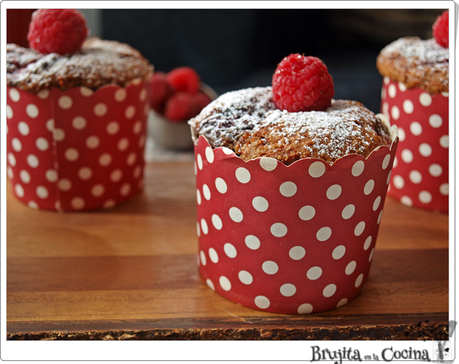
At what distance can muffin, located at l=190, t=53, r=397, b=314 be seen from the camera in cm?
83

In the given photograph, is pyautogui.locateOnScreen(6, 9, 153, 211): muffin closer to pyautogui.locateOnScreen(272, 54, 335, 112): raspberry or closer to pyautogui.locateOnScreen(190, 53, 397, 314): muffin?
pyautogui.locateOnScreen(190, 53, 397, 314): muffin

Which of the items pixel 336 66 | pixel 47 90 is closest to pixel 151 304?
pixel 47 90

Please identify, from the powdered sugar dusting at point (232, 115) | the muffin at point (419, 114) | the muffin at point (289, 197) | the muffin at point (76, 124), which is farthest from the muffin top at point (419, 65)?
the muffin at point (76, 124)

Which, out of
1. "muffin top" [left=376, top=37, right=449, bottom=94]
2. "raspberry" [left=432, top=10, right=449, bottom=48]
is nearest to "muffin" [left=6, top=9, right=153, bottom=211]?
"muffin top" [left=376, top=37, right=449, bottom=94]

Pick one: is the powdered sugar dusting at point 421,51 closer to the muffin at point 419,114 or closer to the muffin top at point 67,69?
the muffin at point 419,114

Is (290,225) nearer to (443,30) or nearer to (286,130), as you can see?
(286,130)

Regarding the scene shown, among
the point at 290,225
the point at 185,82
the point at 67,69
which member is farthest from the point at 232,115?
the point at 185,82

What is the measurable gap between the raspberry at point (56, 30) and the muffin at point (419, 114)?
790 millimetres

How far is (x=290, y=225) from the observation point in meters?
0.86

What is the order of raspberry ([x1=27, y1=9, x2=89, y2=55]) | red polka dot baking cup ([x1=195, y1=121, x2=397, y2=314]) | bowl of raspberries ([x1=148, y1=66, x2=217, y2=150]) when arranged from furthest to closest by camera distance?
bowl of raspberries ([x1=148, y1=66, x2=217, y2=150]) < raspberry ([x1=27, y1=9, x2=89, y2=55]) < red polka dot baking cup ([x1=195, y1=121, x2=397, y2=314])

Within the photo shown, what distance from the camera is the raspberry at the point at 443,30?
1.23m

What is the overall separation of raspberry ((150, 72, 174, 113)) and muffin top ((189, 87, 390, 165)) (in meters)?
0.76
